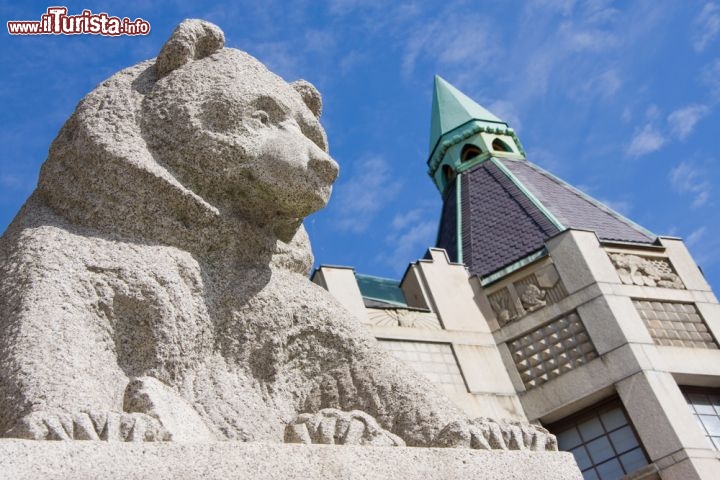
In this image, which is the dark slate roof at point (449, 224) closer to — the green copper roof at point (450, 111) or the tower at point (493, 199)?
the tower at point (493, 199)

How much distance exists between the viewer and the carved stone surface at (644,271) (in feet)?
46.1

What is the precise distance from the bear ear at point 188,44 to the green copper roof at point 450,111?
19.9 m

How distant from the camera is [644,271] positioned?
14320 millimetres

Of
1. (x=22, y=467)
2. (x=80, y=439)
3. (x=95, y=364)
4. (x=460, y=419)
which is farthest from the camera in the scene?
(x=460, y=419)

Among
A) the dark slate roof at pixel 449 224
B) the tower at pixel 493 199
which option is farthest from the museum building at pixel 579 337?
the dark slate roof at pixel 449 224

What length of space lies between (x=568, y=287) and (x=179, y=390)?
11.0m

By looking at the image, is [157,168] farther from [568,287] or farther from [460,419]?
[568,287]

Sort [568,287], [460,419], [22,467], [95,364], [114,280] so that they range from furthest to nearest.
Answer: [568,287] < [460,419] < [114,280] < [95,364] < [22,467]

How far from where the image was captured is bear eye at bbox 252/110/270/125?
3863 millimetres

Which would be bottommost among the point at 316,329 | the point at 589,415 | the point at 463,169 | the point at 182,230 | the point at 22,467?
the point at 22,467

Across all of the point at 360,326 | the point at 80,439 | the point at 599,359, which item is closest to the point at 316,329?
the point at 360,326

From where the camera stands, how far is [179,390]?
10.9 feet

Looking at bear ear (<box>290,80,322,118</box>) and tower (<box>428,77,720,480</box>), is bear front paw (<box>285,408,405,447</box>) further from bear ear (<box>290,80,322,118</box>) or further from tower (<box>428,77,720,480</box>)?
tower (<box>428,77,720,480</box>)

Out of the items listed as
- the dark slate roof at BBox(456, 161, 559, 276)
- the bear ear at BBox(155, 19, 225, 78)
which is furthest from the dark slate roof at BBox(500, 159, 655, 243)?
the bear ear at BBox(155, 19, 225, 78)
